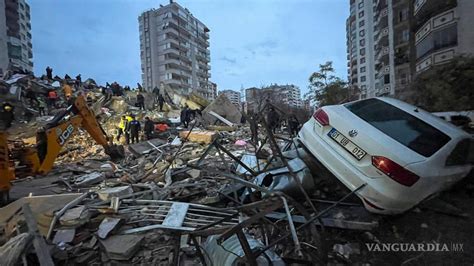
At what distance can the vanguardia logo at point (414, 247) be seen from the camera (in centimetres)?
326

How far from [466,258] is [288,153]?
2643 mm

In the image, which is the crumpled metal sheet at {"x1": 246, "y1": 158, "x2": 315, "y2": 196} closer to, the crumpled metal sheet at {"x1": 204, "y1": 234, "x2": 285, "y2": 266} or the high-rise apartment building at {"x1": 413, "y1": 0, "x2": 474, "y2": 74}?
the crumpled metal sheet at {"x1": 204, "y1": 234, "x2": 285, "y2": 266}

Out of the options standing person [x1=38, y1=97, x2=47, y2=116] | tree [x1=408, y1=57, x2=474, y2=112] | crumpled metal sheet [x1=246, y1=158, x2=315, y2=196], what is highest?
standing person [x1=38, y1=97, x2=47, y2=116]

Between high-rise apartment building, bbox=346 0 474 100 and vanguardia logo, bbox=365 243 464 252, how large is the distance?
1036 centimetres

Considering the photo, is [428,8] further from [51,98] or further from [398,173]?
[51,98]

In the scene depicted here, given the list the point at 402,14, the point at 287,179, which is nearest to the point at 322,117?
the point at 287,179

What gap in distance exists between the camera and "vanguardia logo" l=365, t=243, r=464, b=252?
10.7 ft

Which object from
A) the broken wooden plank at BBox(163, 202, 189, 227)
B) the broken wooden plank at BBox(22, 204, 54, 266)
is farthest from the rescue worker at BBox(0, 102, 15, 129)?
the broken wooden plank at BBox(163, 202, 189, 227)

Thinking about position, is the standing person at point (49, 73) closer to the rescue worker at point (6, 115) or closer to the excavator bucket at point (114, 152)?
the excavator bucket at point (114, 152)

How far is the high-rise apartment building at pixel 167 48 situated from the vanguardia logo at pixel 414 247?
6707 cm

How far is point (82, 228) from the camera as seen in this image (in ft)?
13.3

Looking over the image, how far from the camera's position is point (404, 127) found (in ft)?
11.7

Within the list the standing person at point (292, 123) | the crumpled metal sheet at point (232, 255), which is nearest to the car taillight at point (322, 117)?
the standing person at point (292, 123)

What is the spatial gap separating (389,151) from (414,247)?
45.6 inches
